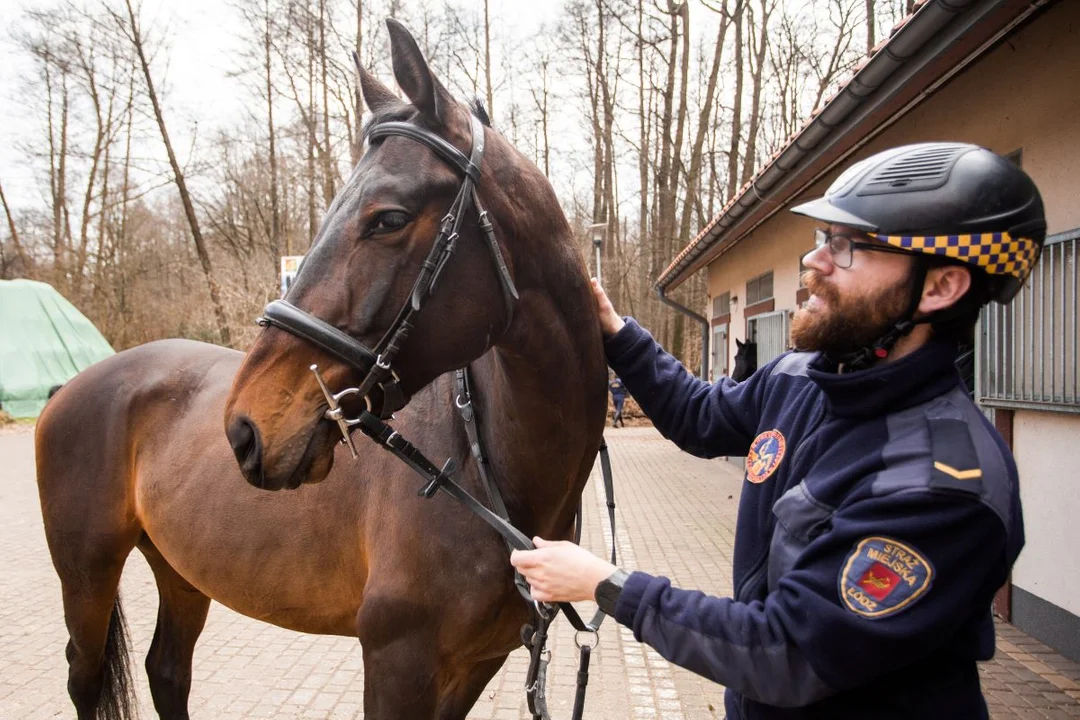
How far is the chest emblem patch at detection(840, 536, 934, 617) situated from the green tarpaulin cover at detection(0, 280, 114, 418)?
21.2 m

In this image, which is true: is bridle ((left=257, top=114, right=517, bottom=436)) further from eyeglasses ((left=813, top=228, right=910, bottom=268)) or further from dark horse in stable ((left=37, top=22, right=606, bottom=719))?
eyeglasses ((left=813, top=228, right=910, bottom=268))

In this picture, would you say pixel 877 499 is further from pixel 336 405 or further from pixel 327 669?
pixel 327 669

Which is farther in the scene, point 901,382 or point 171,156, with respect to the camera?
point 171,156

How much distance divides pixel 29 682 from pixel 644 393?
412 centimetres

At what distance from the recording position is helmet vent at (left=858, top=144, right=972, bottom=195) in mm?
1175

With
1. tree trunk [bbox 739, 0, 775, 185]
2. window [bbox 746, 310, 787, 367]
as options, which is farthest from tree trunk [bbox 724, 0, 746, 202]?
window [bbox 746, 310, 787, 367]

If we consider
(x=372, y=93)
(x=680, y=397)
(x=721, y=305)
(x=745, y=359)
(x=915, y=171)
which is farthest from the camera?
(x=721, y=305)

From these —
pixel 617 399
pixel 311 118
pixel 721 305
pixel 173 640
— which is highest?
pixel 311 118

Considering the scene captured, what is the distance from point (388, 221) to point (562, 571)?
800 millimetres

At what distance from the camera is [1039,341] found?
3908 mm

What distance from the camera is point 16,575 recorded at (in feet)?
19.4

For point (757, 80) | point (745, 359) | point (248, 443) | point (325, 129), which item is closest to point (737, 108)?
point (757, 80)

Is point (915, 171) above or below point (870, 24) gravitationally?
below

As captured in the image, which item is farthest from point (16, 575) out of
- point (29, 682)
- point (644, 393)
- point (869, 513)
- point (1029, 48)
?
point (1029, 48)
